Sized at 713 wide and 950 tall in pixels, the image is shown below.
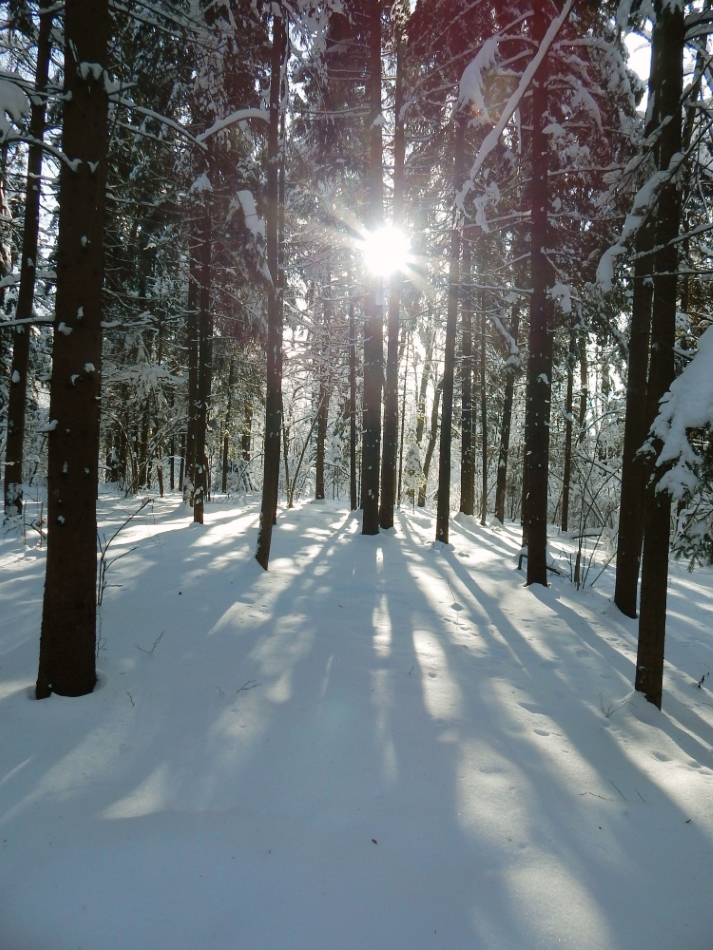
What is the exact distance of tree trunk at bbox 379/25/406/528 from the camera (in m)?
11.8

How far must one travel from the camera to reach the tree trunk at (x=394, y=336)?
11.8 m

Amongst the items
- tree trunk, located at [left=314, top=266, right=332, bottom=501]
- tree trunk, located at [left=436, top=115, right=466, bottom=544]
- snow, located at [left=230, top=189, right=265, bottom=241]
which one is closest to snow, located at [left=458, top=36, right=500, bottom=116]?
snow, located at [left=230, top=189, right=265, bottom=241]

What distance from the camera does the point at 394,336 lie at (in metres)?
12.6

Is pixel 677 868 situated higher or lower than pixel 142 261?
lower

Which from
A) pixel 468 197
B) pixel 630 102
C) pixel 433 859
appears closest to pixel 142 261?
pixel 468 197

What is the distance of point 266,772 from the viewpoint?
3.27 m

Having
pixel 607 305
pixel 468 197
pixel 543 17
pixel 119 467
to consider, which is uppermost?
pixel 543 17

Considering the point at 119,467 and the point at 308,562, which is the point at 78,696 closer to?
the point at 308,562

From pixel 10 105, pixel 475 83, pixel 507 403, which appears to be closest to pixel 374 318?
pixel 475 83

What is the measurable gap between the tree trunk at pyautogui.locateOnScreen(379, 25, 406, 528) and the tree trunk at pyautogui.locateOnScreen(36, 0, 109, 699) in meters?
8.97

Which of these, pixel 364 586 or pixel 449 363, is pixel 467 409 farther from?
pixel 364 586

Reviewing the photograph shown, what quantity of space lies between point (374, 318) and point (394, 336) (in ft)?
3.94

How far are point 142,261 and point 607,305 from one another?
30.6ft

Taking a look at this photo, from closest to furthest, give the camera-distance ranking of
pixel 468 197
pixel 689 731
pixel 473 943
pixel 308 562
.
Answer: pixel 473 943 < pixel 689 731 < pixel 468 197 < pixel 308 562
